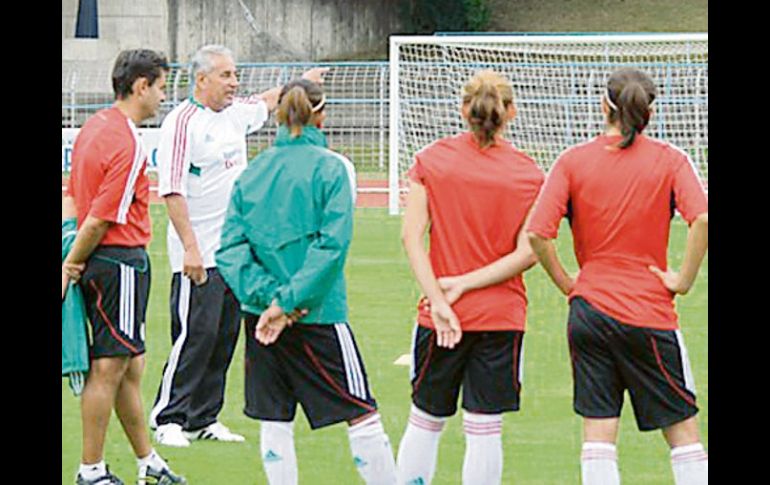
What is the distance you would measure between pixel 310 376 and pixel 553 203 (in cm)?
118

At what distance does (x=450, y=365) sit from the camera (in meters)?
6.37

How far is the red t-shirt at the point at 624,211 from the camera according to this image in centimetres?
605

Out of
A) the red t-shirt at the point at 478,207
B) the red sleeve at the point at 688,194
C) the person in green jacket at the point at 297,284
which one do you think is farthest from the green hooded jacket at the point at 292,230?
the red sleeve at the point at 688,194

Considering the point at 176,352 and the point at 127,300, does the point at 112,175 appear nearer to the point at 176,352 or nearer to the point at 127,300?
the point at 127,300

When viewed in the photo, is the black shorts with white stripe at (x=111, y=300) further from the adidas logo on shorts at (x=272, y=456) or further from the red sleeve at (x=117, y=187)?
the adidas logo on shorts at (x=272, y=456)

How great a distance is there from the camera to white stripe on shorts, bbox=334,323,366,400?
→ 641 centimetres

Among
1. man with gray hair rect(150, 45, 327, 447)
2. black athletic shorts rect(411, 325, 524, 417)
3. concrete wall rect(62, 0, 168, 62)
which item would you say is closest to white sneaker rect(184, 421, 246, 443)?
man with gray hair rect(150, 45, 327, 447)

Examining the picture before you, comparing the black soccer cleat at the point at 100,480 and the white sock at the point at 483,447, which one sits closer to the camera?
the white sock at the point at 483,447

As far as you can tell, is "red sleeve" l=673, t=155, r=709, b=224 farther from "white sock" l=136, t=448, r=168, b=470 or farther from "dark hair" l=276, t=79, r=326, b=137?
"white sock" l=136, t=448, r=168, b=470

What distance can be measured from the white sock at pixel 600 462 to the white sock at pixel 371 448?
2.60ft

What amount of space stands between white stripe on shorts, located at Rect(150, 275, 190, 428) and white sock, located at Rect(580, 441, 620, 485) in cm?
293

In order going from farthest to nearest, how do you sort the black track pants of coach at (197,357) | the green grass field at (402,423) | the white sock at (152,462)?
the black track pants of coach at (197,357)
the green grass field at (402,423)
the white sock at (152,462)
